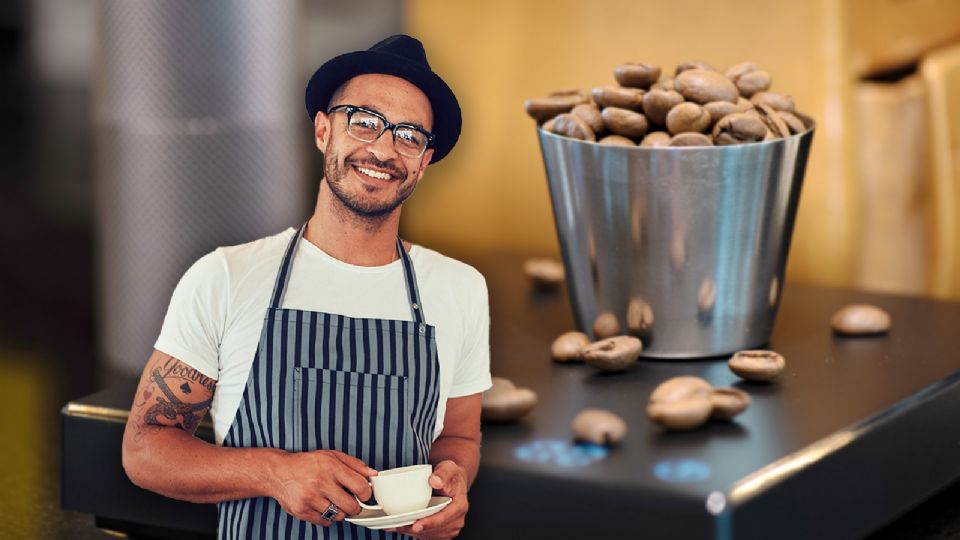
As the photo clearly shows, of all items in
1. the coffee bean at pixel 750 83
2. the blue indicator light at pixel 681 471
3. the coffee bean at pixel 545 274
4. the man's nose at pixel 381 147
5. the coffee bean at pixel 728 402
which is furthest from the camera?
the coffee bean at pixel 545 274

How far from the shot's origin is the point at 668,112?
126cm

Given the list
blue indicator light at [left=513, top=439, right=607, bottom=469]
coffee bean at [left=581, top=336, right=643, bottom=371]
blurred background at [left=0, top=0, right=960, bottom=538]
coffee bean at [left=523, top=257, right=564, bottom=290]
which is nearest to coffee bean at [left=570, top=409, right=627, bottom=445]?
blue indicator light at [left=513, top=439, right=607, bottom=469]

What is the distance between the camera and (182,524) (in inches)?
46.6

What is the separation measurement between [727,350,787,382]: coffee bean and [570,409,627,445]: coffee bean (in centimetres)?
17

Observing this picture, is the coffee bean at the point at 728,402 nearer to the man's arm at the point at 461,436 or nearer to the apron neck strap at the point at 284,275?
the man's arm at the point at 461,436

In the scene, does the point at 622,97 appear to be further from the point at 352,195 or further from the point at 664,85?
the point at 352,195

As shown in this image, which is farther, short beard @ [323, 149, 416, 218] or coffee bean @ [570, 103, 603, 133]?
coffee bean @ [570, 103, 603, 133]

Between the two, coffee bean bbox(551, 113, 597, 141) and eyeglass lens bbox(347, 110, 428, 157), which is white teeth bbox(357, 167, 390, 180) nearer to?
eyeglass lens bbox(347, 110, 428, 157)

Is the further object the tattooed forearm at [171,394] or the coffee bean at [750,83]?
the coffee bean at [750,83]

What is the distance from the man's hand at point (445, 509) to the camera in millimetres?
831

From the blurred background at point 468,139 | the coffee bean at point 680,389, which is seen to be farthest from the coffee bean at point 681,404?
the blurred background at point 468,139

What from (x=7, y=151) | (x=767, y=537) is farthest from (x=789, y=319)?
(x=7, y=151)

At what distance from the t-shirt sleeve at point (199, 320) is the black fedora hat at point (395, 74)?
11cm

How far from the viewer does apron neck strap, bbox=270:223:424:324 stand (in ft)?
2.77
